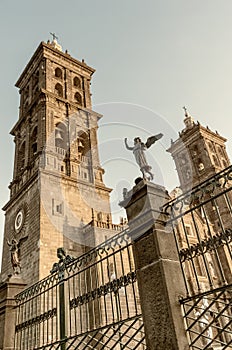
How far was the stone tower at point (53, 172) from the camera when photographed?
18.0 meters

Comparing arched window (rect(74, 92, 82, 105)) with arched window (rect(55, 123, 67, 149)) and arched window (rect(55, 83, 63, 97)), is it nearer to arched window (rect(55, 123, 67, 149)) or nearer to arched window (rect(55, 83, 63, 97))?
arched window (rect(55, 83, 63, 97))

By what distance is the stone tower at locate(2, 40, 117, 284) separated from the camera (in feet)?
58.9

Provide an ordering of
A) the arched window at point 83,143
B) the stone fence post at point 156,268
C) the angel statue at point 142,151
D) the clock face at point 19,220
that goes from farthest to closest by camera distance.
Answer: the arched window at point 83,143 < the clock face at point 19,220 < the angel statue at point 142,151 < the stone fence post at point 156,268

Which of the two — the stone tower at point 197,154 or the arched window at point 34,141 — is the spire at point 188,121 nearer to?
the stone tower at point 197,154

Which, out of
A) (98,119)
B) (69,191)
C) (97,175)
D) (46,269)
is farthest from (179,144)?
(46,269)

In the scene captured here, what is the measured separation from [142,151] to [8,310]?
5931 mm

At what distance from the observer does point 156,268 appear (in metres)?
4.45

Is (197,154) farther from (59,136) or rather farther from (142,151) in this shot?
Result: (142,151)

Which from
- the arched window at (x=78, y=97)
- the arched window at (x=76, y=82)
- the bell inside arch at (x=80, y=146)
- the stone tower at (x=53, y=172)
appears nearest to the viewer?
the stone tower at (x=53, y=172)

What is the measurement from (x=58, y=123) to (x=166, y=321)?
70.0 ft

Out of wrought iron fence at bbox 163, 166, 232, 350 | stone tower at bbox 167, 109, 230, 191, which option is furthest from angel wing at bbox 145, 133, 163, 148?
stone tower at bbox 167, 109, 230, 191

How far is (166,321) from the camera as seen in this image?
4.05 meters

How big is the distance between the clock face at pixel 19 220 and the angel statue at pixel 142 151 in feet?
51.2

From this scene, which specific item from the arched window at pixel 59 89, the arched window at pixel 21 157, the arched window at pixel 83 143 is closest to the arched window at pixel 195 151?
the arched window at pixel 83 143
